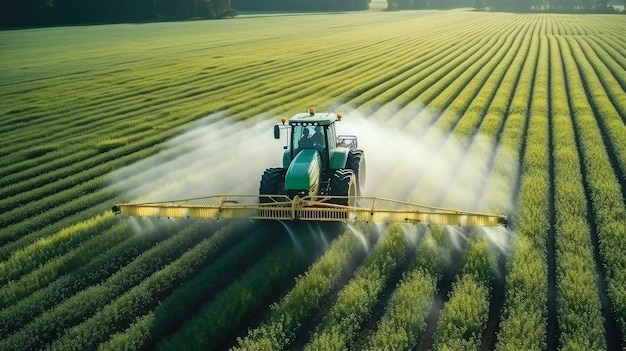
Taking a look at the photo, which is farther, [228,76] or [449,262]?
[228,76]

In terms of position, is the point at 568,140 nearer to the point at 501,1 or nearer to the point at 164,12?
the point at 164,12

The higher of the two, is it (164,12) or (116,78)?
(164,12)

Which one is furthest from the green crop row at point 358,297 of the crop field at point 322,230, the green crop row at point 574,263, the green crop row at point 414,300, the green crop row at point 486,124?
the green crop row at point 486,124

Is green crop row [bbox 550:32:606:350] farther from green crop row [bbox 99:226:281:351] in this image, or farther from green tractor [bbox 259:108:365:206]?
green crop row [bbox 99:226:281:351]

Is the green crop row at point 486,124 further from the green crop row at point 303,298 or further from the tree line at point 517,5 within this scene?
the tree line at point 517,5

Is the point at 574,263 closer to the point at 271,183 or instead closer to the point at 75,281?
the point at 271,183

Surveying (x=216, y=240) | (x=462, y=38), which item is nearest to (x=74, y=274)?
(x=216, y=240)
